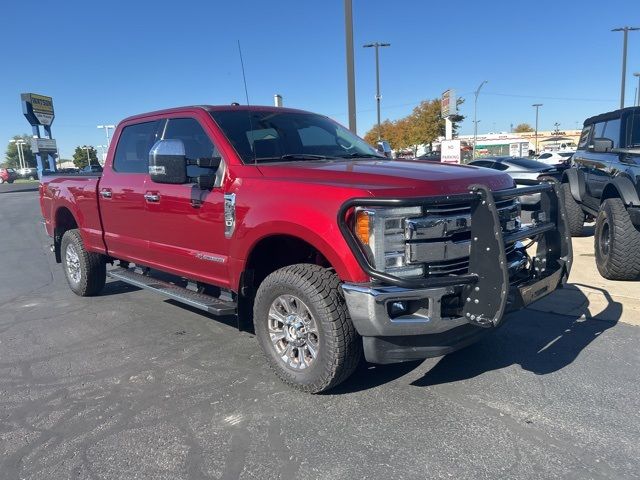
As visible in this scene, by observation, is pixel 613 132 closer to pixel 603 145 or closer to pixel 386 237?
pixel 603 145

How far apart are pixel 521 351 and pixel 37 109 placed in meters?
40.0

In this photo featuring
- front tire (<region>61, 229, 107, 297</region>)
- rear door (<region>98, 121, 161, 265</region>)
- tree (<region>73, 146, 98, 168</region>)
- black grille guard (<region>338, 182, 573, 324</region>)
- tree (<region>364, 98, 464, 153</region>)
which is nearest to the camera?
black grille guard (<region>338, 182, 573, 324</region>)

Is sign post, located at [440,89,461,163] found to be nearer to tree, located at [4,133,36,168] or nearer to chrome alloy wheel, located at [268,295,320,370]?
chrome alloy wheel, located at [268,295,320,370]

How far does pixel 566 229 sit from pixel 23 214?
19711mm

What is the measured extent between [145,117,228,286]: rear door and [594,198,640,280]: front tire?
14.9ft

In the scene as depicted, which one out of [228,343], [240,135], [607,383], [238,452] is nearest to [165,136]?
[240,135]

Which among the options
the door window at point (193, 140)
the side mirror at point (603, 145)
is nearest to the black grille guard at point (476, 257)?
the door window at point (193, 140)

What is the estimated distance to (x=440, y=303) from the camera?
9.84 feet

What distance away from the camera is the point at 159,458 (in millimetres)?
2852

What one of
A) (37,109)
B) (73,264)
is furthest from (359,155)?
(37,109)

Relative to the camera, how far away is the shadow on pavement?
3799 mm

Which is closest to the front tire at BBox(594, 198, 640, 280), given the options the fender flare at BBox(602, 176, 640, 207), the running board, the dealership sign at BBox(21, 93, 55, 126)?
the fender flare at BBox(602, 176, 640, 207)

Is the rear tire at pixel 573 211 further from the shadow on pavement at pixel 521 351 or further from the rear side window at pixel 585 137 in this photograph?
the shadow on pavement at pixel 521 351

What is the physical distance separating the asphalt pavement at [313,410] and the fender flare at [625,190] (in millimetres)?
1564
